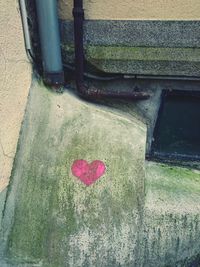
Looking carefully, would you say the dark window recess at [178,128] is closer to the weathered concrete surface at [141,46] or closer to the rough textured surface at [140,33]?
the weathered concrete surface at [141,46]

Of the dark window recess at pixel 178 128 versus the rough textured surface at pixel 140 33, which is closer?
the rough textured surface at pixel 140 33

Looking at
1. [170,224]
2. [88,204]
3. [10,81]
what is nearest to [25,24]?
[10,81]

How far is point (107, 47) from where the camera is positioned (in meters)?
2.21

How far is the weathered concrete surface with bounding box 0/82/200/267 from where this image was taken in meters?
2.09

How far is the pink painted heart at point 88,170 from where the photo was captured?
211 centimetres

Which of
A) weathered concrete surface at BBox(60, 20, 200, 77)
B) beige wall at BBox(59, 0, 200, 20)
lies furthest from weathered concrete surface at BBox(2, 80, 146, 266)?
A: beige wall at BBox(59, 0, 200, 20)

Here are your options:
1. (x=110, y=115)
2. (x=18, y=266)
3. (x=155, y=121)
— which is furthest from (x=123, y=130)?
(x=18, y=266)

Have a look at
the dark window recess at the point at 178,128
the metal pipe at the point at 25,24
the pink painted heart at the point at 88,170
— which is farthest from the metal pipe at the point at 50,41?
the dark window recess at the point at 178,128

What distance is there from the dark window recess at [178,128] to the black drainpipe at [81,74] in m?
0.17

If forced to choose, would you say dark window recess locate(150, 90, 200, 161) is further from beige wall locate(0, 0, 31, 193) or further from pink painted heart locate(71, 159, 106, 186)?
beige wall locate(0, 0, 31, 193)

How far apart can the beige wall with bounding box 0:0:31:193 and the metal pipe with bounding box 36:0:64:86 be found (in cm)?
11

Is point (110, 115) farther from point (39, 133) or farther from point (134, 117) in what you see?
point (39, 133)

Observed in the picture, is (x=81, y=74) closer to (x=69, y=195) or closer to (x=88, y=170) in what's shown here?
(x=88, y=170)

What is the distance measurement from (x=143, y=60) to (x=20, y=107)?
2.35 ft
